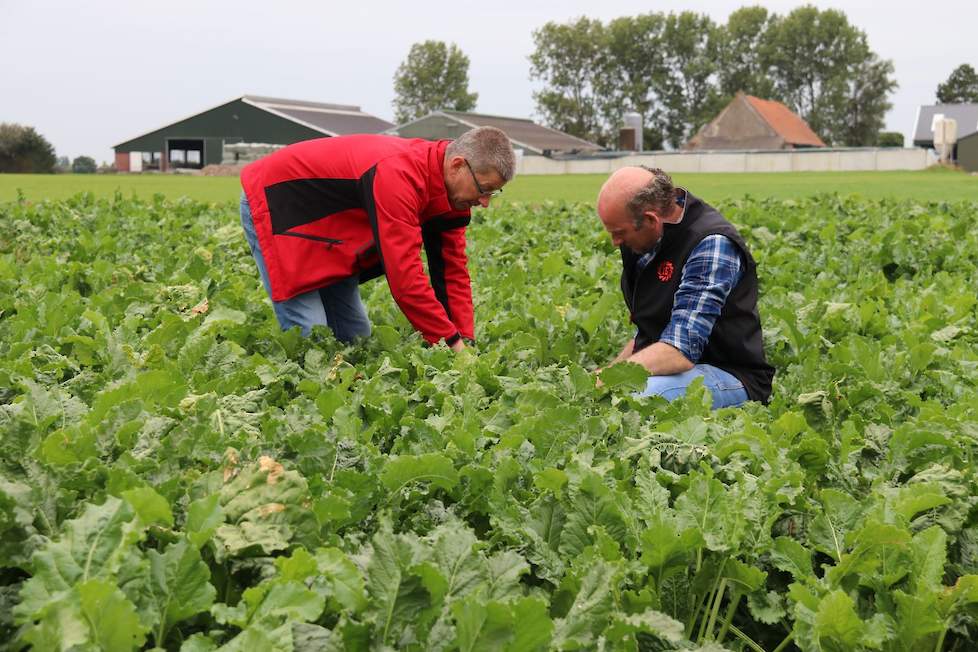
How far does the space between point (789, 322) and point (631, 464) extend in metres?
2.63

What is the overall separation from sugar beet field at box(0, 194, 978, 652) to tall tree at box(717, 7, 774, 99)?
95848 mm

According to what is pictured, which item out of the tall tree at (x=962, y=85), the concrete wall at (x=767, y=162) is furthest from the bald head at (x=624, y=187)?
the tall tree at (x=962, y=85)

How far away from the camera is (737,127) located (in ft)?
271

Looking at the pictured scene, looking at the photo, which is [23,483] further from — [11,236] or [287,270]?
[11,236]

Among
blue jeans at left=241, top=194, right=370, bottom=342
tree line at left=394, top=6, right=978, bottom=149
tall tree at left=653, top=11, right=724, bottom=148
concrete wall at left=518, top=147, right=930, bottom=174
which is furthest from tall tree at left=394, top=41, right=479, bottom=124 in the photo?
blue jeans at left=241, top=194, right=370, bottom=342

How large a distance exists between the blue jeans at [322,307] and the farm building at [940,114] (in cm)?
8226

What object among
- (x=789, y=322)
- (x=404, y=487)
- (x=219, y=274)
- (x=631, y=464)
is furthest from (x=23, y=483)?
(x=219, y=274)

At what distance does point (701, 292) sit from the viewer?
452 centimetres

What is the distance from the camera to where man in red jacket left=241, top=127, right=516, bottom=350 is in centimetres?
482

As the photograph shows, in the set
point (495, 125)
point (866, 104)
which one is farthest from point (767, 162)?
point (866, 104)

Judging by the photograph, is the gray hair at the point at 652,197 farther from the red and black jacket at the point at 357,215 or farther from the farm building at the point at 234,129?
the farm building at the point at 234,129

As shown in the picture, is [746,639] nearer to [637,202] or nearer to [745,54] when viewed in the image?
[637,202]

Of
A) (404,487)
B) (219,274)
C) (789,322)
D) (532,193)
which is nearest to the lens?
(404,487)

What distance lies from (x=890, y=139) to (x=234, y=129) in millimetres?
60065
